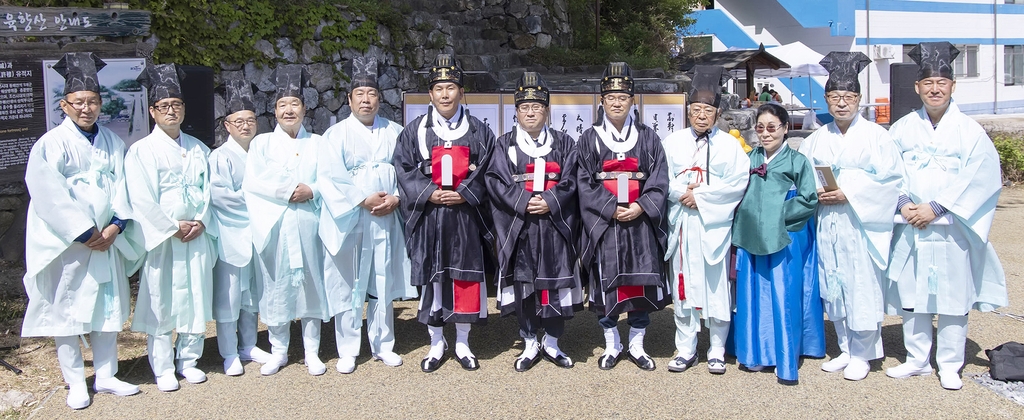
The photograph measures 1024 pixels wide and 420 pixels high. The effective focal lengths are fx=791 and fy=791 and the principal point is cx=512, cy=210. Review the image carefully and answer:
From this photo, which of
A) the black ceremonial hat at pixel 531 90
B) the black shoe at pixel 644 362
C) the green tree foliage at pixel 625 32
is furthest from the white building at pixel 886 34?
the black shoe at pixel 644 362

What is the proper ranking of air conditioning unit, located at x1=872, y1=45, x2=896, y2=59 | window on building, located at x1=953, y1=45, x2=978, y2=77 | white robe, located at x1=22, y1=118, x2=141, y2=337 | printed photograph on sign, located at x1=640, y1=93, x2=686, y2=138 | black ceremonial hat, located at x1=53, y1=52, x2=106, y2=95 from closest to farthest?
white robe, located at x1=22, y1=118, x2=141, y2=337, black ceremonial hat, located at x1=53, y1=52, x2=106, y2=95, printed photograph on sign, located at x1=640, y1=93, x2=686, y2=138, air conditioning unit, located at x1=872, y1=45, x2=896, y2=59, window on building, located at x1=953, y1=45, x2=978, y2=77

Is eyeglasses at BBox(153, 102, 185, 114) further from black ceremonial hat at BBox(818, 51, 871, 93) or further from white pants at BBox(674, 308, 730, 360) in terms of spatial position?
black ceremonial hat at BBox(818, 51, 871, 93)

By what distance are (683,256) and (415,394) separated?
1.65m

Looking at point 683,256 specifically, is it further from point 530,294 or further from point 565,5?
point 565,5

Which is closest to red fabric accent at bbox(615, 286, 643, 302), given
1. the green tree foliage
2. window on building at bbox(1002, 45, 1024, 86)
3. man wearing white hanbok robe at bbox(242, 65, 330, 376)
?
man wearing white hanbok robe at bbox(242, 65, 330, 376)

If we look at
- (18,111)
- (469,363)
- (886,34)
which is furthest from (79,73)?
(886,34)

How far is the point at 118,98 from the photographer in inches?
229

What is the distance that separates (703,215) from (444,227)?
143 centimetres

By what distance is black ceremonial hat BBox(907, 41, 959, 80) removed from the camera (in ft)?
13.7

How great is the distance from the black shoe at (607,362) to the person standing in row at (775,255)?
0.68 metres

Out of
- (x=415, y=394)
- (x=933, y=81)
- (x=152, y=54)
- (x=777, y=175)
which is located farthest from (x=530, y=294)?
(x=152, y=54)

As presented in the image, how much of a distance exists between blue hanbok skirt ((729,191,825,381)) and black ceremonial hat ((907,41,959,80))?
0.96 m

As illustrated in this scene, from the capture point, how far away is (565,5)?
12.9 m

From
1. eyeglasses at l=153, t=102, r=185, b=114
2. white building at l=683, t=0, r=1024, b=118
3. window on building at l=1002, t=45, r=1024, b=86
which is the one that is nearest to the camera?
eyeglasses at l=153, t=102, r=185, b=114
